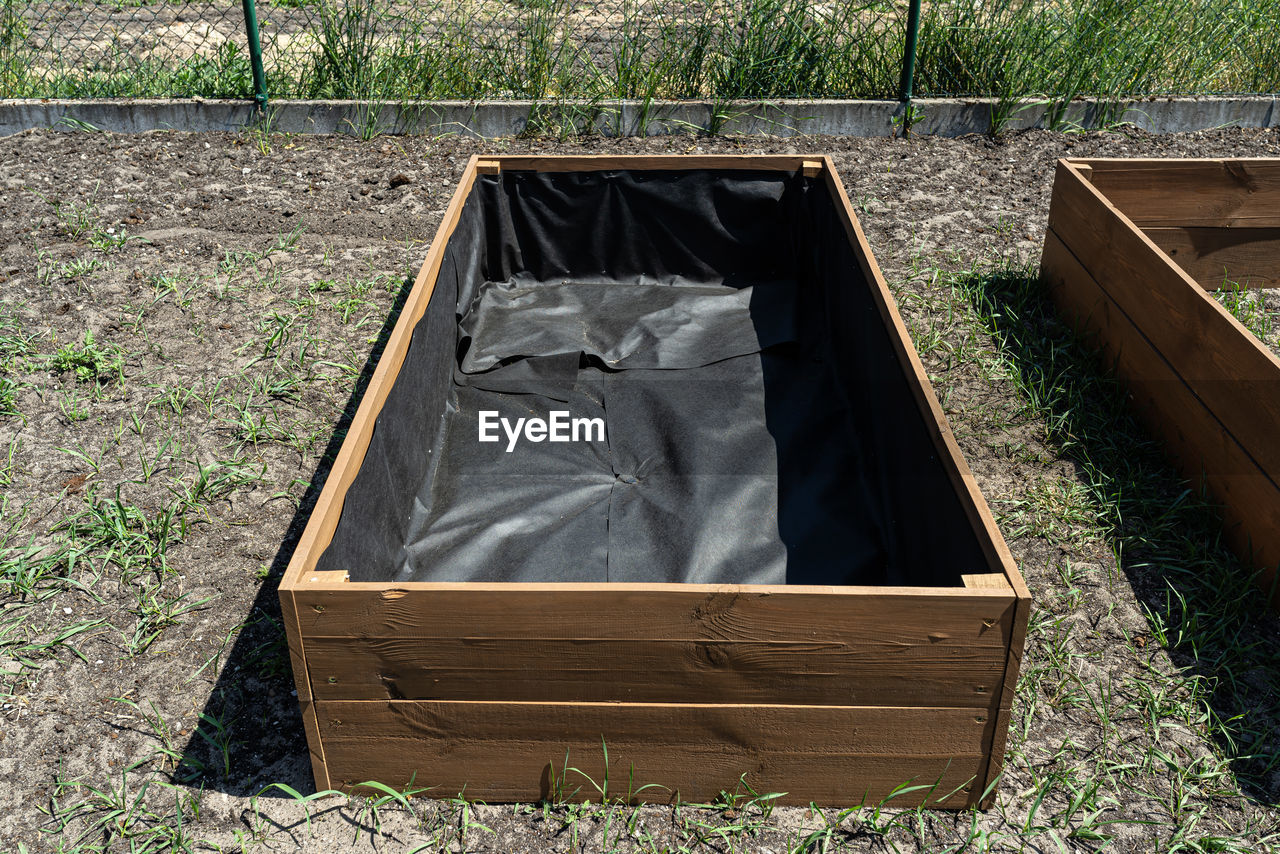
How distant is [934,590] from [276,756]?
4.39 feet

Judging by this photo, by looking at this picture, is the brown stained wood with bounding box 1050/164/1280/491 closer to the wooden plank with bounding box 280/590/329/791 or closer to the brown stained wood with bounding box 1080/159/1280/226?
the brown stained wood with bounding box 1080/159/1280/226

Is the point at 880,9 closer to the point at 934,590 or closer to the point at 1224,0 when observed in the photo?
the point at 1224,0

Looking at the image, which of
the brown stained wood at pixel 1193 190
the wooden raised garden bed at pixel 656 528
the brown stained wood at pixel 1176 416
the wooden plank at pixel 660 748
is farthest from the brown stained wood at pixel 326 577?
the brown stained wood at pixel 1193 190

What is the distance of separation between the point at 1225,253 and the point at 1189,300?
1202 millimetres

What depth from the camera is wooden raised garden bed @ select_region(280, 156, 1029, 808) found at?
1.55m

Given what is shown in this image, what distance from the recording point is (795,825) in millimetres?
1771

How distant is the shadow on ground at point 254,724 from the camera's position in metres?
1.89

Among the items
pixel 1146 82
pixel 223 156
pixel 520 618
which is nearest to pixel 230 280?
pixel 223 156

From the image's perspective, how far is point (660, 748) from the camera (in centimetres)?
171

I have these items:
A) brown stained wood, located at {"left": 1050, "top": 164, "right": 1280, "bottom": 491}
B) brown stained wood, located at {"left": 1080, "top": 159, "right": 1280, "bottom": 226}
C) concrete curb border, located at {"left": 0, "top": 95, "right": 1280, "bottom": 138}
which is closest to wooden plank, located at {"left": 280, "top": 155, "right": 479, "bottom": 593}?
brown stained wood, located at {"left": 1050, "top": 164, "right": 1280, "bottom": 491}

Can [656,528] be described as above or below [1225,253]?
below

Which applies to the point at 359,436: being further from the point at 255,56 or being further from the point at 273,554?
the point at 255,56
